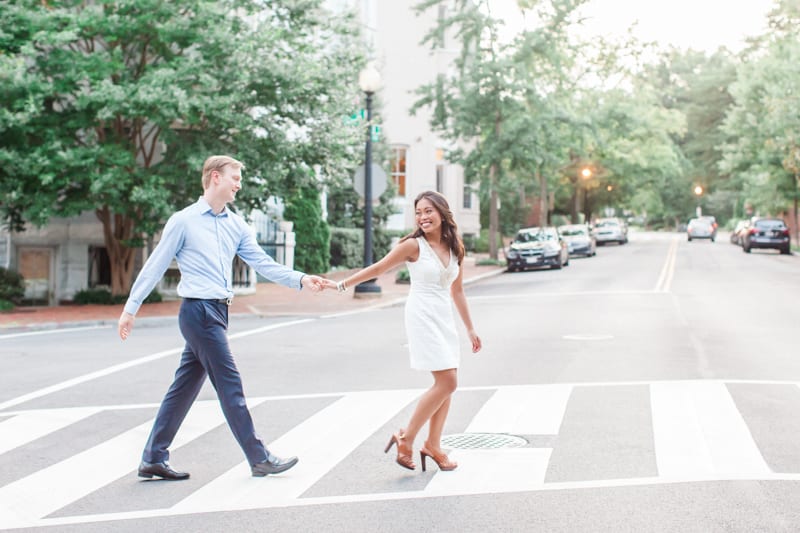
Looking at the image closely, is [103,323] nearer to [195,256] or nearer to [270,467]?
[195,256]

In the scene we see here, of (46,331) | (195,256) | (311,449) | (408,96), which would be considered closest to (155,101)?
(46,331)

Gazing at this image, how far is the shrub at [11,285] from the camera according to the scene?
21.0 m

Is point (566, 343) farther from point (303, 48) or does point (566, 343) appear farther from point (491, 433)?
point (303, 48)

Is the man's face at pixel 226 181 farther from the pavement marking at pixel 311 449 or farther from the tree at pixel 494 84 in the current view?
the tree at pixel 494 84

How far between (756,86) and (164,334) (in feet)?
150

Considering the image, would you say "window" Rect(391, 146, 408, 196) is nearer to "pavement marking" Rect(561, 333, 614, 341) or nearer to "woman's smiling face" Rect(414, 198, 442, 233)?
"pavement marking" Rect(561, 333, 614, 341)

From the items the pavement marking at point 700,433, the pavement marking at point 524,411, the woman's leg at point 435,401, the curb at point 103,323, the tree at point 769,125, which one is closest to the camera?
the woman's leg at point 435,401

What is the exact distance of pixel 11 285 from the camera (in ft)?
70.5

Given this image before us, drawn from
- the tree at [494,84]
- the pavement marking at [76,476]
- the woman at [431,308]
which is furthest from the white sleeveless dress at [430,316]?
the tree at [494,84]

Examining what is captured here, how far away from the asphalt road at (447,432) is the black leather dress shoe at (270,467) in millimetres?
59

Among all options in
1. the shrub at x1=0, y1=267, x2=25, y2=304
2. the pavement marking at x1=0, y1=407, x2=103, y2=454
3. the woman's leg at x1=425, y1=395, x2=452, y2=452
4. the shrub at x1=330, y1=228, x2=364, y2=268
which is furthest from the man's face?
the shrub at x1=330, y1=228, x2=364, y2=268

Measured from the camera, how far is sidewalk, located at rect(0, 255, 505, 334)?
58.5 feet

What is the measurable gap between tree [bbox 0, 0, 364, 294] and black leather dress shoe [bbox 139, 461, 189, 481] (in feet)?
42.1

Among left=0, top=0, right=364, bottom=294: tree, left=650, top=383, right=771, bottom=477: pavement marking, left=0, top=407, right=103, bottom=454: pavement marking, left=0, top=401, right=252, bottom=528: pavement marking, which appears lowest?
left=0, top=407, right=103, bottom=454: pavement marking
